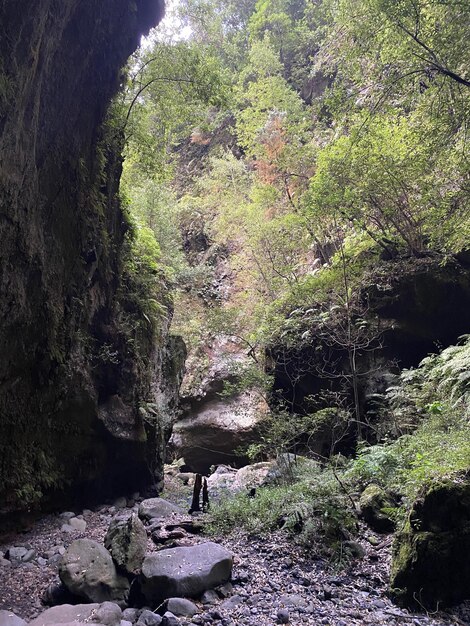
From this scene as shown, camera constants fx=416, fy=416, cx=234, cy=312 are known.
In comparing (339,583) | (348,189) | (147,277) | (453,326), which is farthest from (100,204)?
(453,326)

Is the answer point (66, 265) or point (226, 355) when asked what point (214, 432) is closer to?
point (226, 355)

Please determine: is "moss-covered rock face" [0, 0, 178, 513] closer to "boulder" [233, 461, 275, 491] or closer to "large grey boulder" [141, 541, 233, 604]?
"boulder" [233, 461, 275, 491]

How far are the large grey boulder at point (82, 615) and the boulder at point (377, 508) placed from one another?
9.59 ft

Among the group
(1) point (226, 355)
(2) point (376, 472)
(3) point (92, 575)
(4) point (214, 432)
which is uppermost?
(1) point (226, 355)

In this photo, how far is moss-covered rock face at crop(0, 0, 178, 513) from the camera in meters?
4.51

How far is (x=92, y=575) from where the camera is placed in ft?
12.3

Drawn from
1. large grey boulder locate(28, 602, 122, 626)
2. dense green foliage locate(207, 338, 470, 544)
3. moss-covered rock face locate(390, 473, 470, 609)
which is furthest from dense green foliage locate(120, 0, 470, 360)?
large grey boulder locate(28, 602, 122, 626)

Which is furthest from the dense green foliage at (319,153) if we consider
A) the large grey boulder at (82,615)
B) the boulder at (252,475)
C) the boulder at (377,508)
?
the large grey boulder at (82,615)

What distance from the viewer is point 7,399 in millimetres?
5004

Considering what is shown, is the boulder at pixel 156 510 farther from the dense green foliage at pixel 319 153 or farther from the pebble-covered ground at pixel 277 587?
the dense green foliage at pixel 319 153

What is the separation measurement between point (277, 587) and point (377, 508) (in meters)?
1.66

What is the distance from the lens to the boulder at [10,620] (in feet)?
9.97

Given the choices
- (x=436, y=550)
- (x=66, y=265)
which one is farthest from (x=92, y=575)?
(x=66, y=265)

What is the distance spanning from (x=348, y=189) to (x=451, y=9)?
15.2ft
